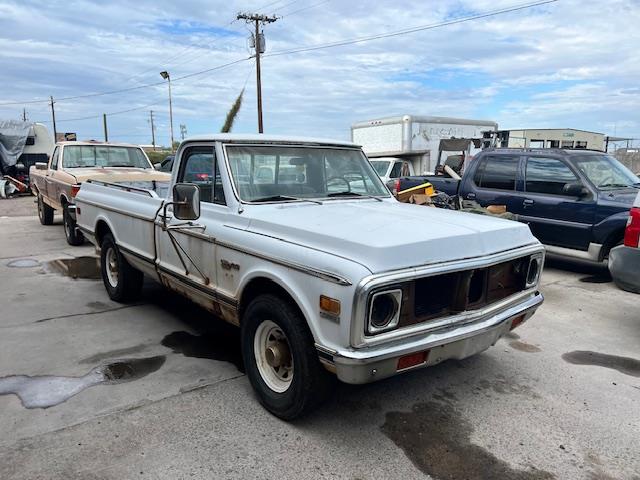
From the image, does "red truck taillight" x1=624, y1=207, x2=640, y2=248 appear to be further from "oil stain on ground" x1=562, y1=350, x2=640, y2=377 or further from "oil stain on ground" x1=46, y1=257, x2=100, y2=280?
"oil stain on ground" x1=46, y1=257, x2=100, y2=280

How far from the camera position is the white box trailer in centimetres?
1759

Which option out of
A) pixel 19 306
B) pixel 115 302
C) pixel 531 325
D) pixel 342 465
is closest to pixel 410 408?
pixel 342 465

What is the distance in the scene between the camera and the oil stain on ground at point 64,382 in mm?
3518

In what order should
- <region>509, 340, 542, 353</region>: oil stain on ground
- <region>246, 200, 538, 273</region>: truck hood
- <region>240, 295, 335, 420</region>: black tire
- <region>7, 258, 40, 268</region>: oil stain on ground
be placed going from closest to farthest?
<region>246, 200, 538, 273</region>: truck hood
<region>240, 295, 335, 420</region>: black tire
<region>509, 340, 542, 353</region>: oil stain on ground
<region>7, 258, 40, 268</region>: oil stain on ground

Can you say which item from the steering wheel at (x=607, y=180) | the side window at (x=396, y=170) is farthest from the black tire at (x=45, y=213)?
the steering wheel at (x=607, y=180)

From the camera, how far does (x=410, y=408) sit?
3.42m

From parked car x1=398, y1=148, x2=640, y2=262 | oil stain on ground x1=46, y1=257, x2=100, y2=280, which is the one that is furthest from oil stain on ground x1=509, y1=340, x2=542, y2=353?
oil stain on ground x1=46, y1=257, x2=100, y2=280

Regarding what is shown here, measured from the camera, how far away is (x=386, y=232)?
2.93m

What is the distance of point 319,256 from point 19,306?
4.65 meters

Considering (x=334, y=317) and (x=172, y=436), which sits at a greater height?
(x=334, y=317)

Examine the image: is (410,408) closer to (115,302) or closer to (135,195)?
(135,195)

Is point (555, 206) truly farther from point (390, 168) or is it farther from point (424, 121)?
point (424, 121)

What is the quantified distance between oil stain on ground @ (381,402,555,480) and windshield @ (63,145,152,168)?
28.7ft

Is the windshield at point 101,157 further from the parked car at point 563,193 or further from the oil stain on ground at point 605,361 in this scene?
the oil stain on ground at point 605,361
